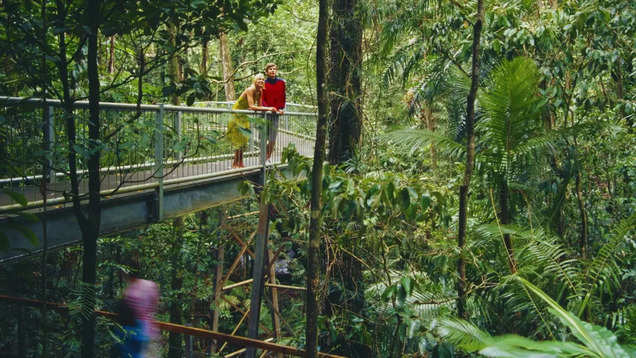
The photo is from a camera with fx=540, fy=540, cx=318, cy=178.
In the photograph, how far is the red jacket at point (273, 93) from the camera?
29.4 feet

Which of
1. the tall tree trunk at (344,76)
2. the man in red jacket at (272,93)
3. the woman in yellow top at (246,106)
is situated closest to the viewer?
the tall tree trunk at (344,76)

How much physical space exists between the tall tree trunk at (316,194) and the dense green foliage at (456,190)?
1.25 ft

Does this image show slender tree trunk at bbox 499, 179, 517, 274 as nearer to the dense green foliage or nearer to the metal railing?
the dense green foliage

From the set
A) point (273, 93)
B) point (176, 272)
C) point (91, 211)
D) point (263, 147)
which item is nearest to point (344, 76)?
point (263, 147)

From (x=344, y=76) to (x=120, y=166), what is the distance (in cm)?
295

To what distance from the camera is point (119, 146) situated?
11.5ft

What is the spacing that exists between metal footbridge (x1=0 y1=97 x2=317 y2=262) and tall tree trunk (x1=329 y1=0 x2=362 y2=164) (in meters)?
0.96

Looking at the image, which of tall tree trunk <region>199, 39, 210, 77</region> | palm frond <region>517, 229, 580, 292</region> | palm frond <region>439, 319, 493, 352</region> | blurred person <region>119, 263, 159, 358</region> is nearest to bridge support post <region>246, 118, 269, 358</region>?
tall tree trunk <region>199, 39, 210, 77</region>

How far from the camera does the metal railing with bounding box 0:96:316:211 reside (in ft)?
11.3

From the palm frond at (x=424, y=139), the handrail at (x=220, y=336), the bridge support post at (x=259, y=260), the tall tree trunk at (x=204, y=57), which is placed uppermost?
the tall tree trunk at (x=204, y=57)

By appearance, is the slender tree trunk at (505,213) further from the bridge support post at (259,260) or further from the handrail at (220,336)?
the bridge support post at (259,260)

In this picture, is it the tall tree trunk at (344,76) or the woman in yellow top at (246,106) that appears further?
the woman in yellow top at (246,106)

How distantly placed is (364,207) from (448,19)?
2.72 metres

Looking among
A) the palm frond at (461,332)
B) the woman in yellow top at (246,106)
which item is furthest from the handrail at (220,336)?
the woman in yellow top at (246,106)
